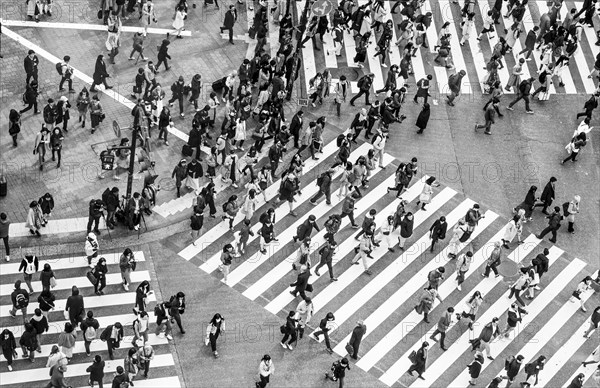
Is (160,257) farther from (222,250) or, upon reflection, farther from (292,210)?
(292,210)

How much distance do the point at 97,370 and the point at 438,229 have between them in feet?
45.7

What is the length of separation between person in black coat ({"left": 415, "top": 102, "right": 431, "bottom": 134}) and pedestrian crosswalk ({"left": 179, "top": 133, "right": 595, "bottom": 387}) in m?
3.49

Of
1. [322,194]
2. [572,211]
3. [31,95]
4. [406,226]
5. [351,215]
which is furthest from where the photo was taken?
[31,95]

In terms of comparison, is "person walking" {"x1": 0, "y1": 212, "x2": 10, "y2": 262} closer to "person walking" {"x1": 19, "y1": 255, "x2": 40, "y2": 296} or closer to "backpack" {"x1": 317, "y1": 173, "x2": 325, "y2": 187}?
"person walking" {"x1": 19, "y1": 255, "x2": 40, "y2": 296}

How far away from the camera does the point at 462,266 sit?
46969 mm

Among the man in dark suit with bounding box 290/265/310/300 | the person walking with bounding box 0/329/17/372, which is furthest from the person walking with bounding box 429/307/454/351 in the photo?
Result: the person walking with bounding box 0/329/17/372

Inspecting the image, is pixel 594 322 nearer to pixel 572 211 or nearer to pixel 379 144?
pixel 572 211

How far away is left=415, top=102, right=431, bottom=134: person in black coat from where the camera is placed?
2087 inches

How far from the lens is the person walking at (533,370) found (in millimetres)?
43781

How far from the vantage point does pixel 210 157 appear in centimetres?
4991

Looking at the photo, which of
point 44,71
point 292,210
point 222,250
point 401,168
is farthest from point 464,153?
point 44,71

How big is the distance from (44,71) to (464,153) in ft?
57.9

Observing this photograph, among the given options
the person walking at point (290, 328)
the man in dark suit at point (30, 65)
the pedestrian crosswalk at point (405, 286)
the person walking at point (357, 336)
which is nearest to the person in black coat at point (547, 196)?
the pedestrian crosswalk at point (405, 286)

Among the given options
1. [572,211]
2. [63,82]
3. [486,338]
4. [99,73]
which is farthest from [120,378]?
[572,211]
